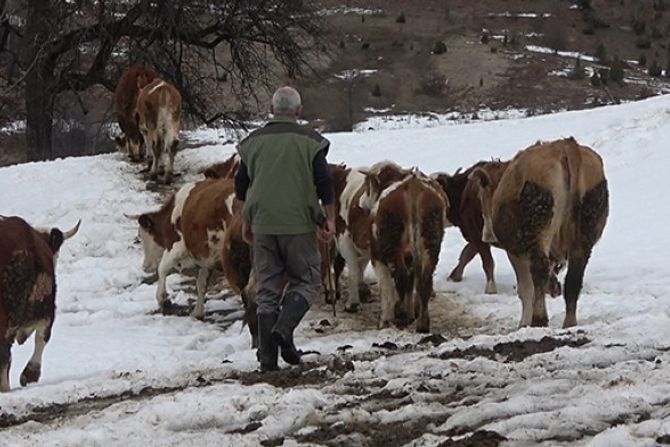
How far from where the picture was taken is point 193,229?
12023 mm

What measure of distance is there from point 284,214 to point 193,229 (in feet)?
14.3

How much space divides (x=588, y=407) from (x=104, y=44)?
69.3 feet

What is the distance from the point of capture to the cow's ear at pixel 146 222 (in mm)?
13173

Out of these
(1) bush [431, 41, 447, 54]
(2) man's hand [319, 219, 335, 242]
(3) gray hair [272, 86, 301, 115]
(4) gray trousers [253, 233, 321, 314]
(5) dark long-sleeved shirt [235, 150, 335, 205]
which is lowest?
(1) bush [431, 41, 447, 54]

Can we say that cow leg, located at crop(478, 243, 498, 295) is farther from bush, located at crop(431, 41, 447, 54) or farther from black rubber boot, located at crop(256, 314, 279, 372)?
bush, located at crop(431, 41, 447, 54)

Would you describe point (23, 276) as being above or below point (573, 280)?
above

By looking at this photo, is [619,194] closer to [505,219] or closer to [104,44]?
[505,219]

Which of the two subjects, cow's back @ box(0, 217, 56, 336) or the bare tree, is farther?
the bare tree

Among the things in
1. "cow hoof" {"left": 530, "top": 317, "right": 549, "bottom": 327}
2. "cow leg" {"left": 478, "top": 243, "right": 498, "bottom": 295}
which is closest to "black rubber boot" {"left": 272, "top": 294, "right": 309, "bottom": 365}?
"cow hoof" {"left": 530, "top": 317, "right": 549, "bottom": 327}

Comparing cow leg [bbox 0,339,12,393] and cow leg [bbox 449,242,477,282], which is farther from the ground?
cow leg [bbox 0,339,12,393]

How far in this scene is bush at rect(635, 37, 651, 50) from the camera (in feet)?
164

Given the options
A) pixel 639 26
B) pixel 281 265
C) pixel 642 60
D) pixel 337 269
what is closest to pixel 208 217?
pixel 337 269

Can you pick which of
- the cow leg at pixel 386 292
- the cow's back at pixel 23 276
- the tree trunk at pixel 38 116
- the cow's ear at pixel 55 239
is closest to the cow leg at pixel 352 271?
the cow leg at pixel 386 292

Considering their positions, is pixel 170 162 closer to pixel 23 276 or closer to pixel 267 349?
pixel 23 276
